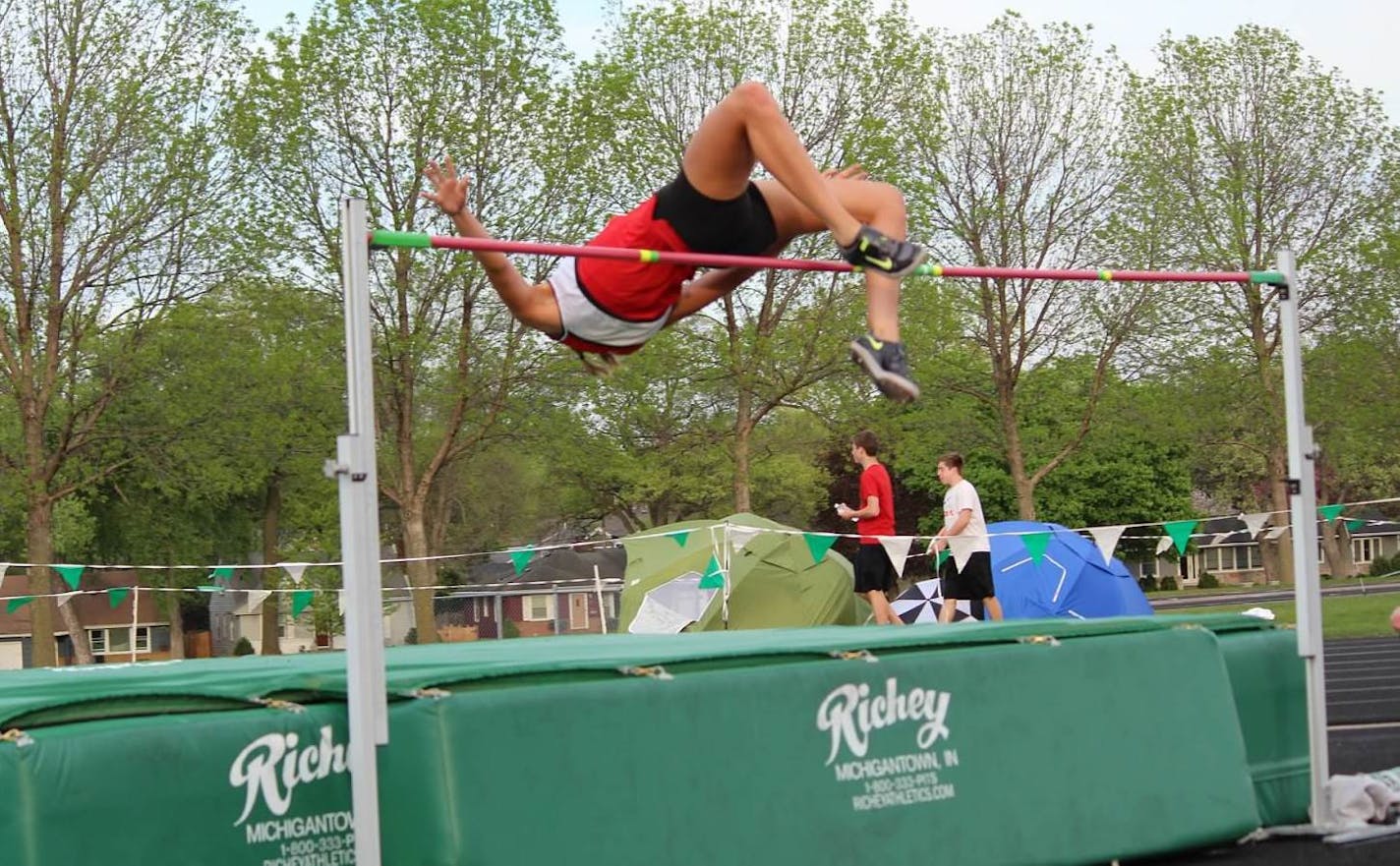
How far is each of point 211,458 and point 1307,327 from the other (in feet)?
59.9

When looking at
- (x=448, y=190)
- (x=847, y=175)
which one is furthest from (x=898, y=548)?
(x=448, y=190)

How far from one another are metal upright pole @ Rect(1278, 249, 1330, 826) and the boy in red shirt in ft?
16.5

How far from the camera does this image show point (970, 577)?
10352 mm

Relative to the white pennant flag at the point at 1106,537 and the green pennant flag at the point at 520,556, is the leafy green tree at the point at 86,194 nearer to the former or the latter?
the green pennant flag at the point at 520,556

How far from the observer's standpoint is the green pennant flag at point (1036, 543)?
12390mm

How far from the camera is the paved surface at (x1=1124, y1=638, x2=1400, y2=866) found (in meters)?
4.55

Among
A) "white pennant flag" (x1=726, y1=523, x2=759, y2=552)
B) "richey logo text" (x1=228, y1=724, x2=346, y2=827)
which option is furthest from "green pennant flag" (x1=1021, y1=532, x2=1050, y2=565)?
"richey logo text" (x1=228, y1=724, x2=346, y2=827)

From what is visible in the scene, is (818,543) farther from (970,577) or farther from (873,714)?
(873,714)

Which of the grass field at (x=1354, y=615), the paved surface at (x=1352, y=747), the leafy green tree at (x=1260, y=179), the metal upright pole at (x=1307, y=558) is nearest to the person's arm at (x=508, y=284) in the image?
the metal upright pole at (x=1307, y=558)

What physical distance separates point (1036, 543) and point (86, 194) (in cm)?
1327

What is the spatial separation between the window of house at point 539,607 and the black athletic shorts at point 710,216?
182 ft

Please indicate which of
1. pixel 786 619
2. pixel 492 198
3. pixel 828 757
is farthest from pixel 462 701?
pixel 492 198

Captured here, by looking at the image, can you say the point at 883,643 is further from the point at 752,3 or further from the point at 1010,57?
the point at 1010,57

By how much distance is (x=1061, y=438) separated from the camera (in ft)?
98.1
